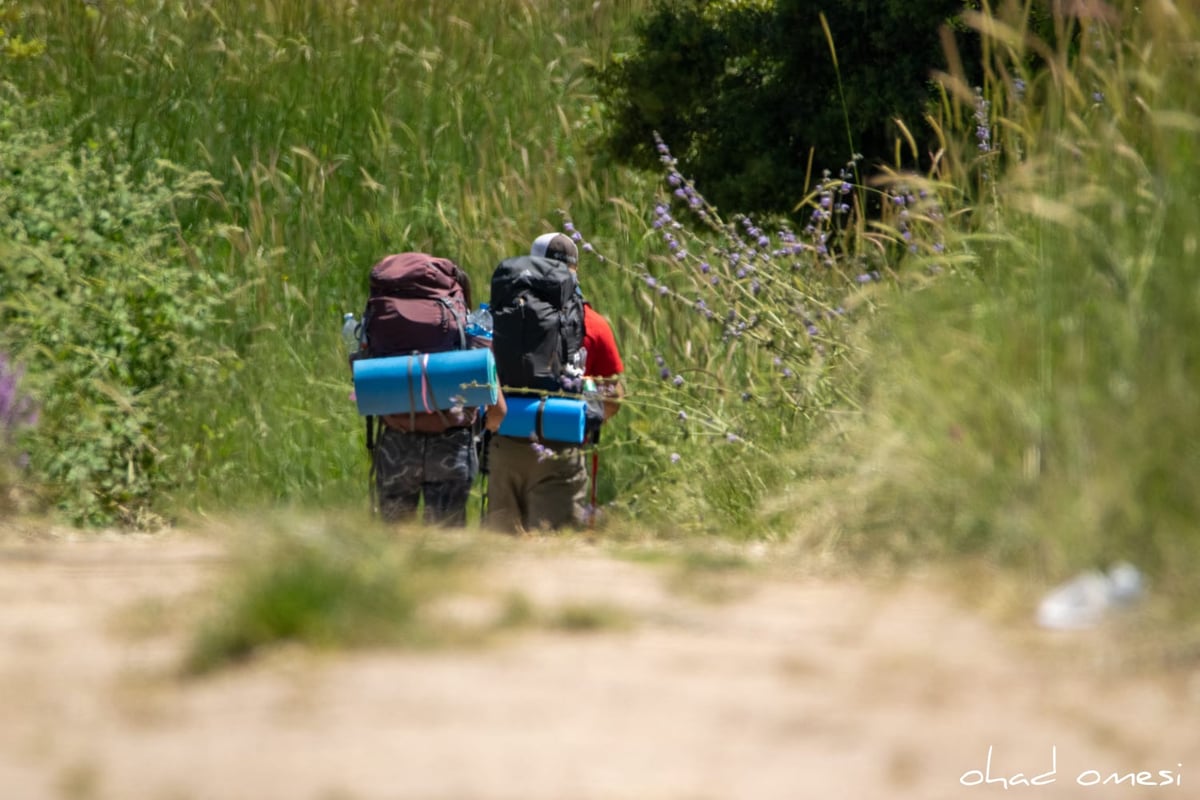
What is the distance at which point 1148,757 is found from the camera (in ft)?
8.33

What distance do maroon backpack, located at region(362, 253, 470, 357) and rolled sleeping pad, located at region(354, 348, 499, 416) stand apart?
17 centimetres

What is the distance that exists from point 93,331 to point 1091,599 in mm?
4903

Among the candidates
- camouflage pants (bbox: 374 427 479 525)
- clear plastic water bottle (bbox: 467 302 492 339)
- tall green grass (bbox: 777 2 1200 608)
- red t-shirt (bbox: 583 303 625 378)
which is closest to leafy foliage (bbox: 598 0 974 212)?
red t-shirt (bbox: 583 303 625 378)

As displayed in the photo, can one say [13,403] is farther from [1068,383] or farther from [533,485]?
[1068,383]

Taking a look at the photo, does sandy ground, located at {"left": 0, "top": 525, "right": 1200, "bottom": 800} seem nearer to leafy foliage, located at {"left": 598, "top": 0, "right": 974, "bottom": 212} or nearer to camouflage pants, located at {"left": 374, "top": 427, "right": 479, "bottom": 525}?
camouflage pants, located at {"left": 374, "top": 427, "right": 479, "bottom": 525}

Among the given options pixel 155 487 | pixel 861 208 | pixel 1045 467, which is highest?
pixel 861 208

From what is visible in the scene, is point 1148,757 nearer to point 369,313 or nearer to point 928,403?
point 928,403

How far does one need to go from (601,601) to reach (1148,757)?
45.0 inches

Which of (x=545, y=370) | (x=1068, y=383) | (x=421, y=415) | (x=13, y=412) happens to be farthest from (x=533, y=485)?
(x=1068, y=383)

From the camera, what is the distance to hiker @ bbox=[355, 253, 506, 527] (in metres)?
6.76

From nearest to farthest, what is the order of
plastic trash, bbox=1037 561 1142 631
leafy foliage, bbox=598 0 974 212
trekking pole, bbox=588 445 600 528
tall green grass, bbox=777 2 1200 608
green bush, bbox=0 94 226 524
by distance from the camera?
1. plastic trash, bbox=1037 561 1142 631
2. tall green grass, bbox=777 2 1200 608
3. green bush, bbox=0 94 226 524
4. trekking pole, bbox=588 445 600 528
5. leafy foliage, bbox=598 0 974 212

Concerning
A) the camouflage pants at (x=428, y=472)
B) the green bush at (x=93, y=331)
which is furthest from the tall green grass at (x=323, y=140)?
the camouflage pants at (x=428, y=472)

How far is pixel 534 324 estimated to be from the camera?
6965 mm

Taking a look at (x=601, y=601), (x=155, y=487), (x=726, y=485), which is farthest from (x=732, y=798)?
(x=155, y=487)
